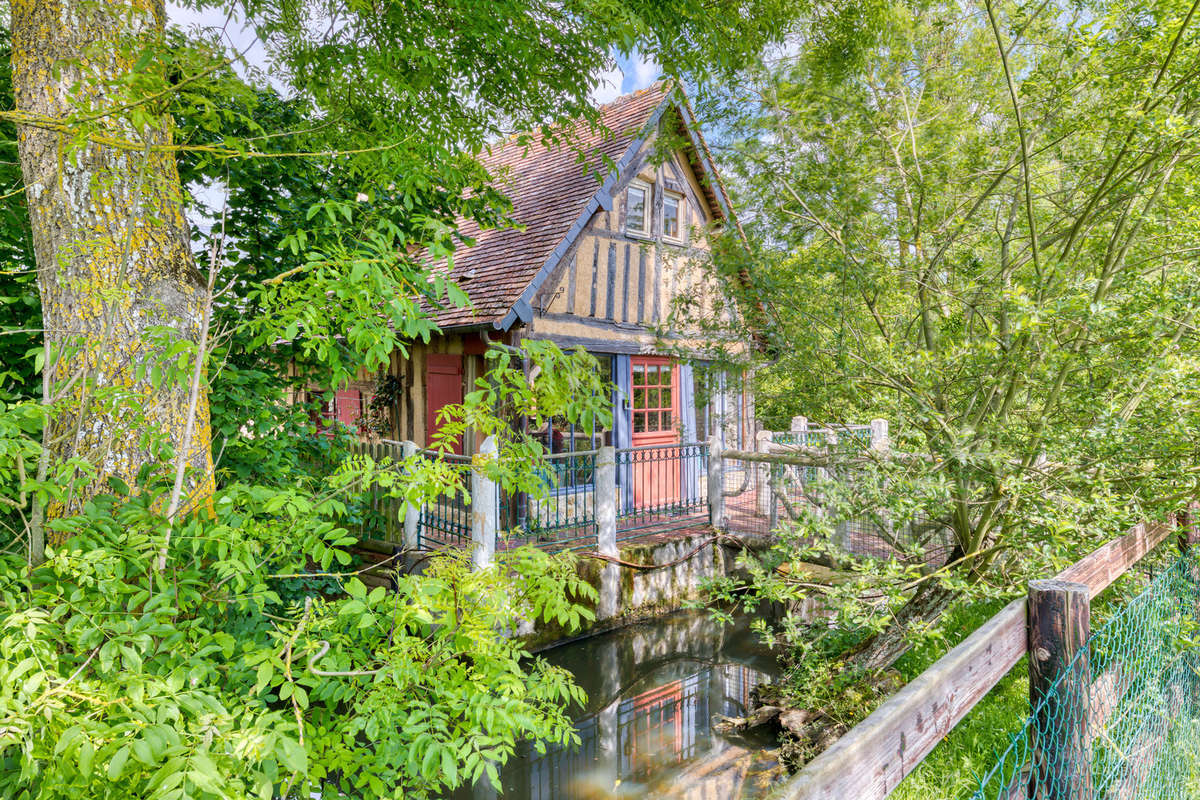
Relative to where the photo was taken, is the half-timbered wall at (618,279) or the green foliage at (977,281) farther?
the half-timbered wall at (618,279)

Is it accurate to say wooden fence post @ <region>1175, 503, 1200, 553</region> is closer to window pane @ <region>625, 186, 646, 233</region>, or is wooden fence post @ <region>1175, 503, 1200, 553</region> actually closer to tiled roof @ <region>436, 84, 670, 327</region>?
tiled roof @ <region>436, 84, 670, 327</region>

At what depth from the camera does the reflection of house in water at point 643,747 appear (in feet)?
16.0

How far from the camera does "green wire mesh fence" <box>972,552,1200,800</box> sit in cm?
204

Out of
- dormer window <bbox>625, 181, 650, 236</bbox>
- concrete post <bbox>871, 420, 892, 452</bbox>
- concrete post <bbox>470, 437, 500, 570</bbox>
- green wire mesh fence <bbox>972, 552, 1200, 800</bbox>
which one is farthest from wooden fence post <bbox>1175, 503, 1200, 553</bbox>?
dormer window <bbox>625, 181, 650, 236</bbox>

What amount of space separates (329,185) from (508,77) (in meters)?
1.88

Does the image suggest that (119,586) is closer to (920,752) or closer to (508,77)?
(920,752)

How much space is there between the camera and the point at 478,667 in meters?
2.15

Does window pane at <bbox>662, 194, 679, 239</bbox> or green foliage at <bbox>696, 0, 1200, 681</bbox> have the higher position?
window pane at <bbox>662, 194, 679, 239</bbox>

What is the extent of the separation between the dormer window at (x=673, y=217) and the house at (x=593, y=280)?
2 centimetres

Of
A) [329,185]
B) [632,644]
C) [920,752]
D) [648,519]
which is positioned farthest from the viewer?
[648,519]

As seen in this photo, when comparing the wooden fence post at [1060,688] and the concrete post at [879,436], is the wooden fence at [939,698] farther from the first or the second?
the concrete post at [879,436]

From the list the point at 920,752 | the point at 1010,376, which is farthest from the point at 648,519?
the point at 920,752

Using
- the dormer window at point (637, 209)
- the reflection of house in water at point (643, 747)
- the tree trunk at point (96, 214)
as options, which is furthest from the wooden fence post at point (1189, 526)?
the dormer window at point (637, 209)

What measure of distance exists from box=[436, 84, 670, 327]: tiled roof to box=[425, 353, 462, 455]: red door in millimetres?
796
